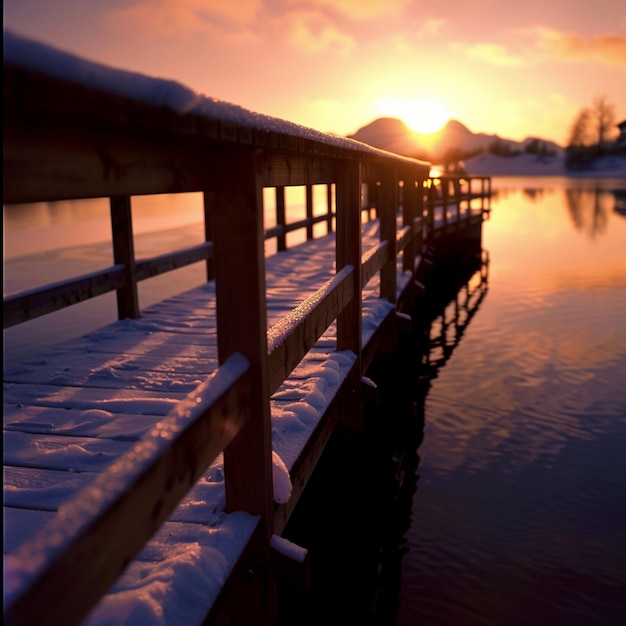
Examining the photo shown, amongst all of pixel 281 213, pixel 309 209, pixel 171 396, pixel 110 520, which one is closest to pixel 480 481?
pixel 171 396

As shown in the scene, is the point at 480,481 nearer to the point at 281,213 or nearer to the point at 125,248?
the point at 125,248

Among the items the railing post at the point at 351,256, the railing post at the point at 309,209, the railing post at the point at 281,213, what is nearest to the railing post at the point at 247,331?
the railing post at the point at 351,256

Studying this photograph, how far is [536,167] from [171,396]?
430 feet

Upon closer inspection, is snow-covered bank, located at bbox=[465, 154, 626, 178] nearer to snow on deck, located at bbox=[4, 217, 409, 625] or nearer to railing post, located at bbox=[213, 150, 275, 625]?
snow on deck, located at bbox=[4, 217, 409, 625]

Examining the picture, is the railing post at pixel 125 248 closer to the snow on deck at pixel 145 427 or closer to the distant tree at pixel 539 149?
the snow on deck at pixel 145 427

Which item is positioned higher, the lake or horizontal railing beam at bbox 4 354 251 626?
horizontal railing beam at bbox 4 354 251 626

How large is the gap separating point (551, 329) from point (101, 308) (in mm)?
9269

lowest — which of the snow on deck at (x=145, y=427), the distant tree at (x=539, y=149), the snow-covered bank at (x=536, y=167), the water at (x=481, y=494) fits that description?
the water at (x=481, y=494)

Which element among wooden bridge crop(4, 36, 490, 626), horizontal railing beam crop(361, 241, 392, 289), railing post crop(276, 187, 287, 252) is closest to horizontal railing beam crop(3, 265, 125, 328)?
wooden bridge crop(4, 36, 490, 626)

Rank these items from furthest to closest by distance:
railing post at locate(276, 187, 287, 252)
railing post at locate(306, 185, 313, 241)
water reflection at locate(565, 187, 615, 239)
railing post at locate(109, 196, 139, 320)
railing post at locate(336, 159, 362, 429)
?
1. water reflection at locate(565, 187, 615, 239)
2. railing post at locate(306, 185, 313, 241)
3. railing post at locate(276, 187, 287, 252)
4. railing post at locate(109, 196, 139, 320)
5. railing post at locate(336, 159, 362, 429)

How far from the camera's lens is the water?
12.9 ft

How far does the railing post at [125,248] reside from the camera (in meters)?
5.95

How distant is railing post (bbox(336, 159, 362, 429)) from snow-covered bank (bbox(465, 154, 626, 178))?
329 ft

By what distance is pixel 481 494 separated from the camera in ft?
17.2
